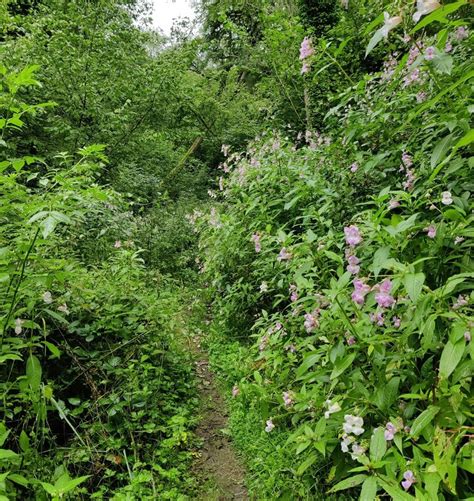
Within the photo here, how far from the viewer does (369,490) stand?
113 cm

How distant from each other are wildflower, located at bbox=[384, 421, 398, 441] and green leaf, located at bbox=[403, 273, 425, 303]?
1.50 ft

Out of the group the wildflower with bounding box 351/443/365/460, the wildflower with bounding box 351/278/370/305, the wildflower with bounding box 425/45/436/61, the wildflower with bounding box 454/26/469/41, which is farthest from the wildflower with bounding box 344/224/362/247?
the wildflower with bounding box 454/26/469/41

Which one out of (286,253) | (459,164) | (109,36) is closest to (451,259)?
(459,164)

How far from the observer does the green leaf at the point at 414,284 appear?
1171mm

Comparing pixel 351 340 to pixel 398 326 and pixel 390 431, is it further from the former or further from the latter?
pixel 390 431

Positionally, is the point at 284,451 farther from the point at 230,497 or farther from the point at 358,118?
the point at 358,118

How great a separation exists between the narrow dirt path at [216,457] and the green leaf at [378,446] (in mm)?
1187

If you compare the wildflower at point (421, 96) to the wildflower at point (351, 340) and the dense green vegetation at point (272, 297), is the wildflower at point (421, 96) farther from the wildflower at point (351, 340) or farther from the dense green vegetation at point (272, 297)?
the wildflower at point (351, 340)

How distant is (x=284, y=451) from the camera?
205cm

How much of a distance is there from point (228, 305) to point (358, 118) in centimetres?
200

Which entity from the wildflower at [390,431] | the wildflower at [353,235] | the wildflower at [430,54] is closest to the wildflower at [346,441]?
the wildflower at [390,431]

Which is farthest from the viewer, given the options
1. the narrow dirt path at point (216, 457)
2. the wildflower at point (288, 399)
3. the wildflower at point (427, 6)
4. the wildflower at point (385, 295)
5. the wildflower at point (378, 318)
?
the narrow dirt path at point (216, 457)

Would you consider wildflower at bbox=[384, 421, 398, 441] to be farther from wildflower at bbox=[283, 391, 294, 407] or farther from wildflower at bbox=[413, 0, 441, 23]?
wildflower at bbox=[413, 0, 441, 23]

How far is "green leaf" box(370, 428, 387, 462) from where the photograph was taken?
121 cm
